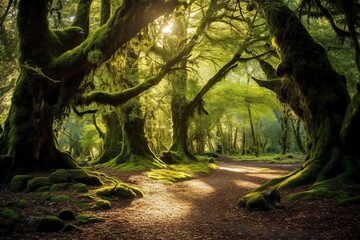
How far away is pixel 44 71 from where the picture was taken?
1141 centimetres

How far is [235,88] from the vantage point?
109 ft

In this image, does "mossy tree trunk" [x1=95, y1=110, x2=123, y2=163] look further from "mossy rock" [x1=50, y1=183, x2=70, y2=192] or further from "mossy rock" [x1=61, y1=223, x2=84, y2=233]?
"mossy rock" [x1=61, y1=223, x2=84, y2=233]

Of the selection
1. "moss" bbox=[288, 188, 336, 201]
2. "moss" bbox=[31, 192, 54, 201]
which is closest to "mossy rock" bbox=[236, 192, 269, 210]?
"moss" bbox=[288, 188, 336, 201]

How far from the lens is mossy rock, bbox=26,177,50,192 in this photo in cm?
927

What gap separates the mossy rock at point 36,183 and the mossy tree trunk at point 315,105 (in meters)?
7.27

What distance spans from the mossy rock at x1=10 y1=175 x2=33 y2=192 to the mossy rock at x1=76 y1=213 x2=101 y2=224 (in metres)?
3.47

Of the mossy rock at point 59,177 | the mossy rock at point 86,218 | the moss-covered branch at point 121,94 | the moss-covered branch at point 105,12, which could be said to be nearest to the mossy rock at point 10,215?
the mossy rock at point 86,218

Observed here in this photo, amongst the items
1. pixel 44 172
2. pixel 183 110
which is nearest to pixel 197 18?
pixel 183 110

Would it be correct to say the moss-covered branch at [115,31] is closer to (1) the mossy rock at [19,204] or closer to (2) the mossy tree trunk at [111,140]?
(1) the mossy rock at [19,204]

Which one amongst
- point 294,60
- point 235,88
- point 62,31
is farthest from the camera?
point 235,88

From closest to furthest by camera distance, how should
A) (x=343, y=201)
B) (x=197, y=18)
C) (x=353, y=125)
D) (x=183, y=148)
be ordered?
(x=343, y=201), (x=353, y=125), (x=197, y=18), (x=183, y=148)

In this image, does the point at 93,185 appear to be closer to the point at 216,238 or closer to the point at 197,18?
the point at 216,238

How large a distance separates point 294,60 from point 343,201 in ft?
18.6

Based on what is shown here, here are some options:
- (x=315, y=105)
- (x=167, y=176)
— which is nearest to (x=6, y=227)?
(x=315, y=105)
